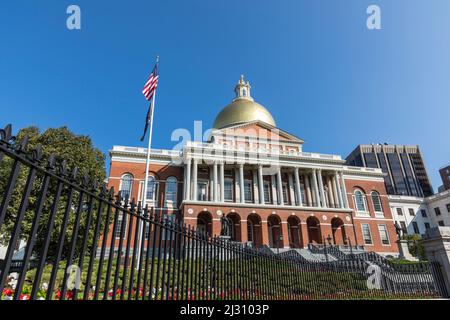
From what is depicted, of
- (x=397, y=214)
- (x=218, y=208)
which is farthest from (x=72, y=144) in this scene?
(x=397, y=214)

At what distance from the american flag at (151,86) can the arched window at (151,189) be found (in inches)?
700

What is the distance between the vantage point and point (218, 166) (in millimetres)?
35438

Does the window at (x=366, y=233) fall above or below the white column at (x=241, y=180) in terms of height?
below

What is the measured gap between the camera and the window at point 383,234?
122 feet

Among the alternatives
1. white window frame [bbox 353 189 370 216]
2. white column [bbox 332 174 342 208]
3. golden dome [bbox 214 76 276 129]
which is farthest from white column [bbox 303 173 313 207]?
golden dome [bbox 214 76 276 129]

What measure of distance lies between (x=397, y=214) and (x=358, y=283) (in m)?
55.8

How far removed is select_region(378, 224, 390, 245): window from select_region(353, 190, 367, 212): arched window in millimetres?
2848

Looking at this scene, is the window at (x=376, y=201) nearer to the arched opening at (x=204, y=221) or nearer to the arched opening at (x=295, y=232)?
the arched opening at (x=295, y=232)

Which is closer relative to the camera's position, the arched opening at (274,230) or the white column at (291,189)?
the arched opening at (274,230)

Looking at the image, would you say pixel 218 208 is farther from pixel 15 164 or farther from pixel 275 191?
pixel 15 164

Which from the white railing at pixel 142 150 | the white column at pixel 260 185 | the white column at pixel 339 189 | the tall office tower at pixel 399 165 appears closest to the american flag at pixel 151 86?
the white railing at pixel 142 150

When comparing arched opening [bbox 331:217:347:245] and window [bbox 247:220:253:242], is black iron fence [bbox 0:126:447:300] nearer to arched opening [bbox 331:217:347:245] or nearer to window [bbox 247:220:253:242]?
window [bbox 247:220:253:242]

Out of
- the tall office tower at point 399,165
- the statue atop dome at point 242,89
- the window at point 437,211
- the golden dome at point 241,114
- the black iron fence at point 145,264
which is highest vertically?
the tall office tower at point 399,165

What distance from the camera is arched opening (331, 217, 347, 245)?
1358 inches
